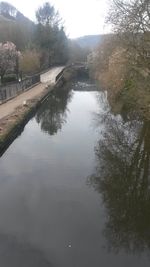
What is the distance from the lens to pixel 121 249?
1034 centimetres

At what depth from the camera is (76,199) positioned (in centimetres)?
1329

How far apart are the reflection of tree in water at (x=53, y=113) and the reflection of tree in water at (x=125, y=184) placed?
423 centimetres

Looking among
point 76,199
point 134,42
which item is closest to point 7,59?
point 134,42

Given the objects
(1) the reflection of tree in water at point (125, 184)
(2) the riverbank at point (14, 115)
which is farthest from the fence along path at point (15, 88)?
(1) the reflection of tree in water at point (125, 184)

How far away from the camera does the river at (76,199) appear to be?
9.98 m

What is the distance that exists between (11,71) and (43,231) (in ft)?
132

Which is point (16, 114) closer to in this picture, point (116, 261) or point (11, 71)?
point (116, 261)

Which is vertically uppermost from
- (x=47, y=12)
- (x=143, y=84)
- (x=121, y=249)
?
(x=47, y=12)

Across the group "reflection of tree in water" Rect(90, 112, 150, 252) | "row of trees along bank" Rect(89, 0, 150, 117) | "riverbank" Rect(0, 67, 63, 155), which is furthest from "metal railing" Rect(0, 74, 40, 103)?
"reflection of tree in water" Rect(90, 112, 150, 252)

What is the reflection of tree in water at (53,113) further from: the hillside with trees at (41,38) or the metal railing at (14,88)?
the hillside with trees at (41,38)

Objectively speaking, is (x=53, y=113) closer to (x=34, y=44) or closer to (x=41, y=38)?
(x=34, y=44)

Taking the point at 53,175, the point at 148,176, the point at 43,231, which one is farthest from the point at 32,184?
the point at 148,176

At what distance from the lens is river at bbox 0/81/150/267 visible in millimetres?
9984

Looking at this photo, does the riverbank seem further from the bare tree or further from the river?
the bare tree
